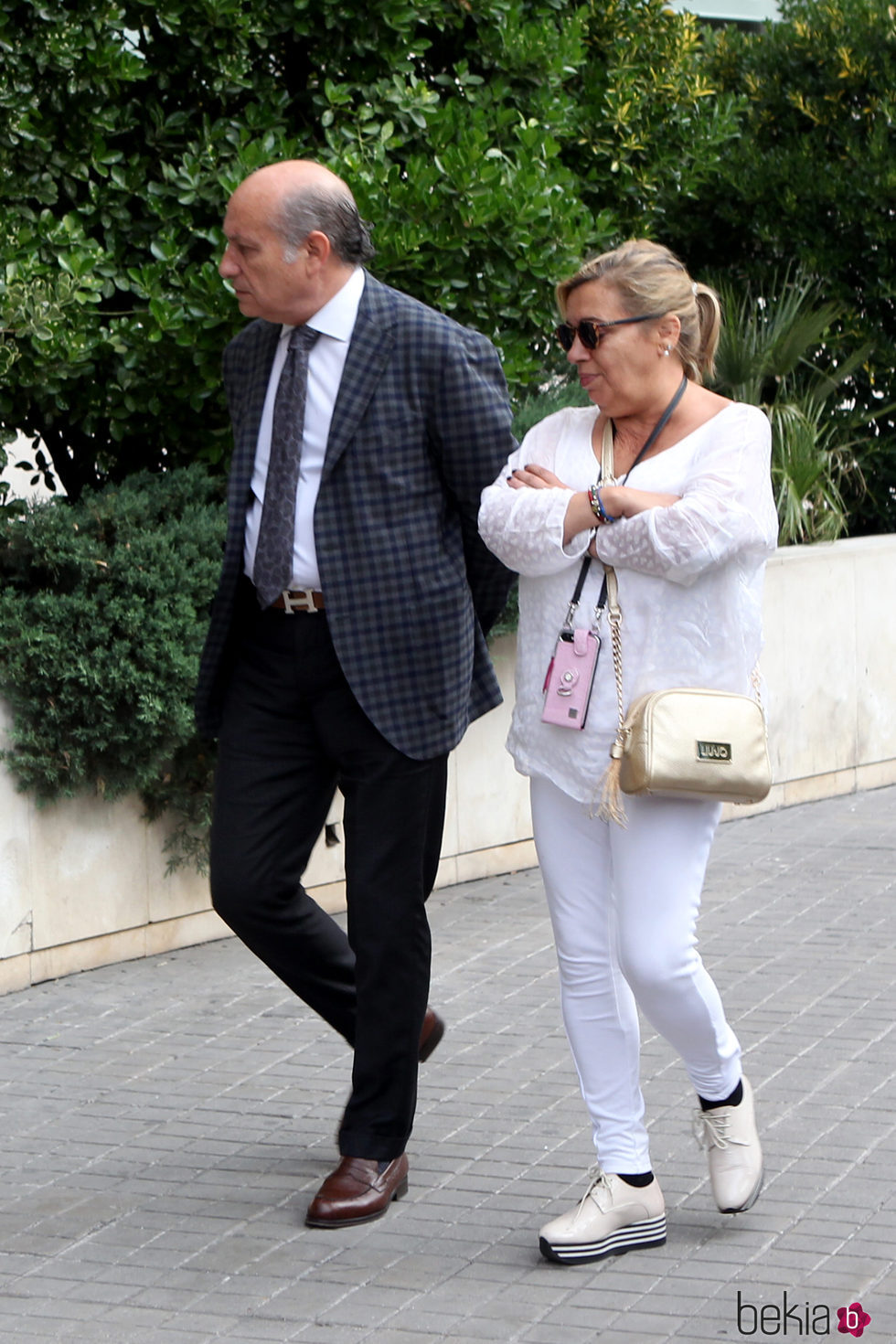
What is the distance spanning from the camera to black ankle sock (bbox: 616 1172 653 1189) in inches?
154

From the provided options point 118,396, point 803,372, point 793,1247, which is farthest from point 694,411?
point 803,372

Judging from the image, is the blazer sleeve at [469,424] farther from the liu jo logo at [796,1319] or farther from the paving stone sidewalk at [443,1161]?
the liu jo logo at [796,1319]

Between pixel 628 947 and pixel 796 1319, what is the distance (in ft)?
2.46

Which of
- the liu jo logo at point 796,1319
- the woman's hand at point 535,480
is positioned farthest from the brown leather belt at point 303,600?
the liu jo logo at point 796,1319

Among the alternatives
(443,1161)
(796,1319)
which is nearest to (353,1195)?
(443,1161)

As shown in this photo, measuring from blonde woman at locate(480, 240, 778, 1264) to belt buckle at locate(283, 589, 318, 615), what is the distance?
18.0 inches

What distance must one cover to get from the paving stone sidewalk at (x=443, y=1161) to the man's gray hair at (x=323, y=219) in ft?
6.79

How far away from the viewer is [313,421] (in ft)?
13.4

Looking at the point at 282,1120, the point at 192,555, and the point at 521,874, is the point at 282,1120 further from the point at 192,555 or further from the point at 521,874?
the point at 521,874

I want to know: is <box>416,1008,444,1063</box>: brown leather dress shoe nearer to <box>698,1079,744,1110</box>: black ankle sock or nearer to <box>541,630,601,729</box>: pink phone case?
<box>698,1079,744,1110</box>: black ankle sock

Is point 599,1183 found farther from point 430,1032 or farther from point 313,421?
point 313,421

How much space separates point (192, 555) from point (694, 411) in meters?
2.63

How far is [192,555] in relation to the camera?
240 inches

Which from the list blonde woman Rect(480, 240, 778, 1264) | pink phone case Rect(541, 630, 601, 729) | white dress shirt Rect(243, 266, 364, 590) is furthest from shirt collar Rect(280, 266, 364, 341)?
pink phone case Rect(541, 630, 601, 729)
